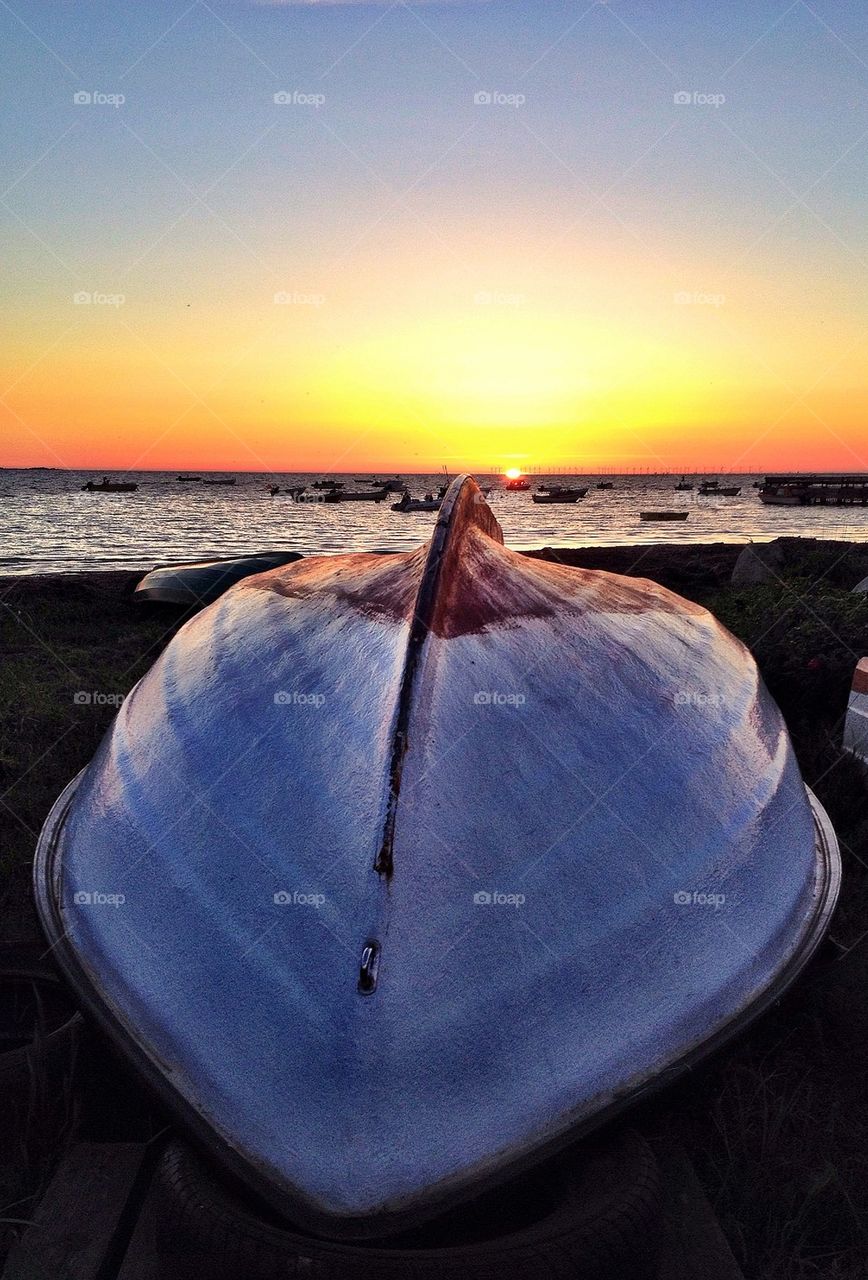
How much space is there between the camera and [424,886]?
72.2 inches

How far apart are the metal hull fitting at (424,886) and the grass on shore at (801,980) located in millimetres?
273

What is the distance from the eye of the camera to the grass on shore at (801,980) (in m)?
1.97

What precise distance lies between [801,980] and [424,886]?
1.13 meters

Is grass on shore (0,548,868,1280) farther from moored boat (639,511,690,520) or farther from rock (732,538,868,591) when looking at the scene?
moored boat (639,511,690,520)

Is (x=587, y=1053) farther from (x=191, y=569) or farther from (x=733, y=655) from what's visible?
(x=191, y=569)

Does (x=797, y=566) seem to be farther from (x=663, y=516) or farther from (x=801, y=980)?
(x=663, y=516)

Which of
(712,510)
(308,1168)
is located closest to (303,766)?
(308,1168)

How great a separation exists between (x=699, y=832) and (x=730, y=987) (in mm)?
397

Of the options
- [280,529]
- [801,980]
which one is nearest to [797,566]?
[801,980]

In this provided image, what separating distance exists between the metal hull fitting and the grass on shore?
27cm

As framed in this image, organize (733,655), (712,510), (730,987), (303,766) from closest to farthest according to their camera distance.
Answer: (730,987) → (303,766) → (733,655) → (712,510)

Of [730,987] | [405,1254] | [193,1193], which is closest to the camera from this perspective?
[405,1254]

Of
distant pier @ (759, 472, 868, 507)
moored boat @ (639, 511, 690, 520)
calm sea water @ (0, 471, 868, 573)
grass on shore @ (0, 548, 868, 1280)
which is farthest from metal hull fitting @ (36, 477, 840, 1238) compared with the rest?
distant pier @ (759, 472, 868, 507)

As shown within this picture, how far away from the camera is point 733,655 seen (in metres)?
3.65
